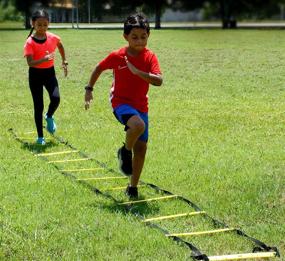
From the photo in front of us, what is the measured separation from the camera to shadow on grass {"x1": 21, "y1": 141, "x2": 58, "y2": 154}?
24.0 ft

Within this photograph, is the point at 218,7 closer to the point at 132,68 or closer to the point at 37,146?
the point at 132,68

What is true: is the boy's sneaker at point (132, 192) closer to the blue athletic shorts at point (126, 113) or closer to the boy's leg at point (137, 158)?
the boy's leg at point (137, 158)

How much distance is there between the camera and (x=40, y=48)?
24.8ft

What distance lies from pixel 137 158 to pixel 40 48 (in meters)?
3.04

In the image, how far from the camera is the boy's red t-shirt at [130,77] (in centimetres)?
491

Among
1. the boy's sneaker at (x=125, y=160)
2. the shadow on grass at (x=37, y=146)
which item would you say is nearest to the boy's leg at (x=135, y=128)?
the boy's sneaker at (x=125, y=160)

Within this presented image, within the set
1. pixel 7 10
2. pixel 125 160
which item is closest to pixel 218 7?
pixel 7 10

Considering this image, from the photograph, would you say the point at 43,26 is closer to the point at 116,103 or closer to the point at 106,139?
the point at 106,139

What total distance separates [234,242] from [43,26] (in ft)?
14.4

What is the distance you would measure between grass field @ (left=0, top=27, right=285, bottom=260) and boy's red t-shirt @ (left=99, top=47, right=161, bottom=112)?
1.32 ft

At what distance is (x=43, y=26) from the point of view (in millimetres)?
7340

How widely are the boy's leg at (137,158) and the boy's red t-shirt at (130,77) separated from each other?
0.30 m

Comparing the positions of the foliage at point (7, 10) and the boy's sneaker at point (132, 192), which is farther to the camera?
the boy's sneaker at point (132, 192)

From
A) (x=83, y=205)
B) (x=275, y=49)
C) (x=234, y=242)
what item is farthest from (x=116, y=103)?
(x=275, y=49)
